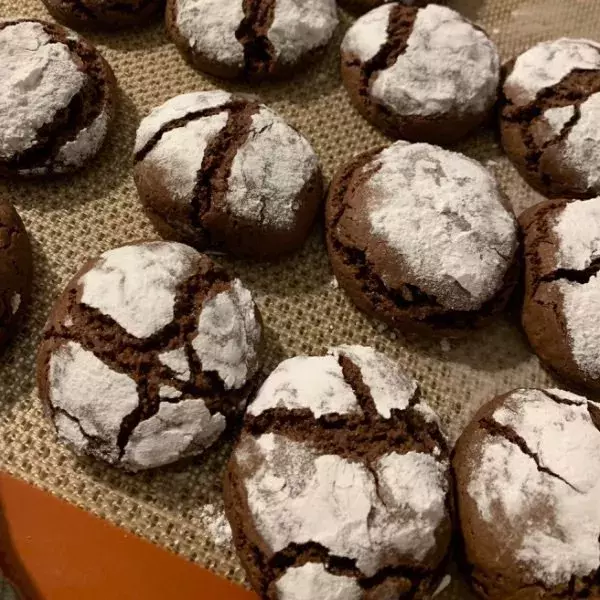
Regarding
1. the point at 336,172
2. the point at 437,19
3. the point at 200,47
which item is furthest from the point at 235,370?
the point at 437,19

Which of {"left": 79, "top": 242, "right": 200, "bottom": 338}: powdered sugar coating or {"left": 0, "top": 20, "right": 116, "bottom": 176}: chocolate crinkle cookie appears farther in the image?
{"left": 0, "top": 20, "right": 116, "bottom": 176}: chocolate crinkle cookie

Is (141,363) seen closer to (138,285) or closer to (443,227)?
(138,285)

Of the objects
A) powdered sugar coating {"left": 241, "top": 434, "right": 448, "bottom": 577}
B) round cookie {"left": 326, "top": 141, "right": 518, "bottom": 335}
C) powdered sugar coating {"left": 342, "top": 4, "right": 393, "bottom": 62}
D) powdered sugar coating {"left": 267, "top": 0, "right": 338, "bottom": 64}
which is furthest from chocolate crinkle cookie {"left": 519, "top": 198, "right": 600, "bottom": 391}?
powdered sugar coating {"left": 267, "top": 0, "right": 338, "bottom": 64}

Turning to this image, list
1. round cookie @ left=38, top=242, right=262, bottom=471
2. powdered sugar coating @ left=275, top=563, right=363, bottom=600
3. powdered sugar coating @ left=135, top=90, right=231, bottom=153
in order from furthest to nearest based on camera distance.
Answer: powdered sugar coating @ left=135, top=90, right=231, bottom=153 → round cookie @ left=38, top=242, right=262, bottom=471 → powdered sugar coating @ left=275, top=563, right=363, bottom=600

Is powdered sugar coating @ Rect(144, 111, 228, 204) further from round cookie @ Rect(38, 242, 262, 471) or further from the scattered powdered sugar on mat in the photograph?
the scattered powdered sugar on mat

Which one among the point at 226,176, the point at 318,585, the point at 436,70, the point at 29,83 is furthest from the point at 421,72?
the point at 318,585

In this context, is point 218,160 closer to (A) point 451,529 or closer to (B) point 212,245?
(B) point 212,245

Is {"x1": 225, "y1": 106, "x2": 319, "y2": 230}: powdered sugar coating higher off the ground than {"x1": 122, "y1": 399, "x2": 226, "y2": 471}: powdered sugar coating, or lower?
higher
